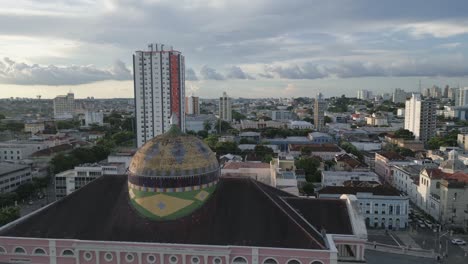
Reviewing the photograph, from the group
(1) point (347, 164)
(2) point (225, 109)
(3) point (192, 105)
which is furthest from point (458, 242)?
(3) point (192, 105)

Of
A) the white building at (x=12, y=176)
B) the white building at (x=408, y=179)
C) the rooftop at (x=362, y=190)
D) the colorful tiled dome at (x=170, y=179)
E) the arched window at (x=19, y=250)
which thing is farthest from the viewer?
the white building at (x=12, y=176)

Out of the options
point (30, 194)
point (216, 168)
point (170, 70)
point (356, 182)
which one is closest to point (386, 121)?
point (170, 70)

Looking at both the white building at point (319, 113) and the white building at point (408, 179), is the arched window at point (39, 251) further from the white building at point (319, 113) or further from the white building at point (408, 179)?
the white building at point (319, 113)

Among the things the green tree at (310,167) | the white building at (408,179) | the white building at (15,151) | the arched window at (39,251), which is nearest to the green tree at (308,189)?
the green tree at (310,167)

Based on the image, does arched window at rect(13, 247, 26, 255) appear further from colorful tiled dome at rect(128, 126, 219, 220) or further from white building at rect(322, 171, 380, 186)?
white building at rect(322, 171, 380, 186)

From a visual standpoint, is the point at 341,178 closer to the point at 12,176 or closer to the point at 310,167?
the point at 310,167

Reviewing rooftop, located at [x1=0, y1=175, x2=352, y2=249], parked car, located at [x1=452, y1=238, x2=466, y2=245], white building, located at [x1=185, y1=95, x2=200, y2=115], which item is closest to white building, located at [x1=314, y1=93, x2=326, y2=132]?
white building, located at [x1=185, y1=95, x2=200, y2=115]
